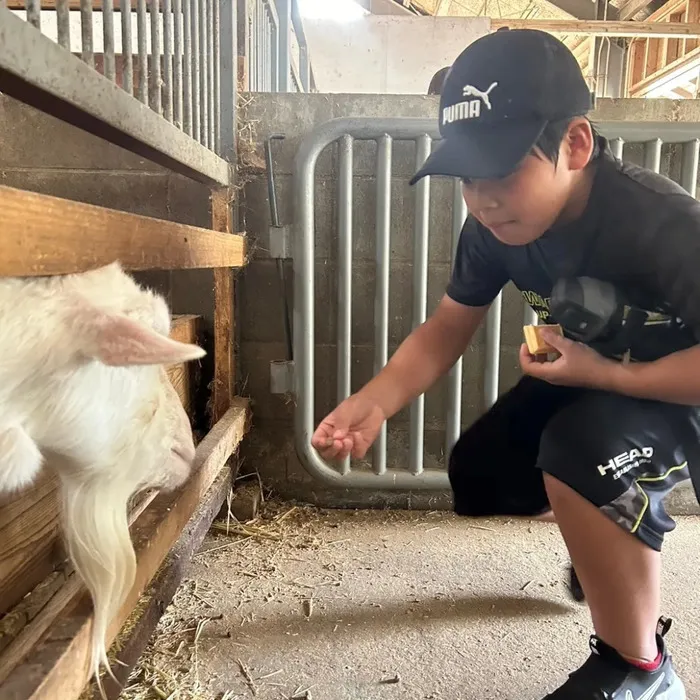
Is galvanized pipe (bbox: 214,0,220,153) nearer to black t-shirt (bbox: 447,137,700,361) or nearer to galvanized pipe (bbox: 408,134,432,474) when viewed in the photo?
galvanized pipe (bbox: 408,134,432,474)

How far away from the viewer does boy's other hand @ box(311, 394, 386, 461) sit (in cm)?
117

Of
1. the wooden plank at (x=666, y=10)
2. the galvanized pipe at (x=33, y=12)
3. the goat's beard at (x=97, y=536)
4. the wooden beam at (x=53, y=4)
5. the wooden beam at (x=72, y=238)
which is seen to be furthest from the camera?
the wooden plank at (x=666, y=10)

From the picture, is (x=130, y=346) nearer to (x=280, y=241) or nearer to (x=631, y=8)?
(x=280, y=241)

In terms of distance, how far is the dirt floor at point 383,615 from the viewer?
3.93 feet

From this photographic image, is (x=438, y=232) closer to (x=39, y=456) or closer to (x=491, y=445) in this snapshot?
(x=491, y=445)

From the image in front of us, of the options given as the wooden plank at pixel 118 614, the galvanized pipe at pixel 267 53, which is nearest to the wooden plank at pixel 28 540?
the wooden plank at pixel 118 614

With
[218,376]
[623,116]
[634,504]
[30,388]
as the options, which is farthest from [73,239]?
[623,116]

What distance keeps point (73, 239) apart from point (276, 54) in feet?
8.28

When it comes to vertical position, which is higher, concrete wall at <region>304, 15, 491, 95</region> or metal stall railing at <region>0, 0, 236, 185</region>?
concrete wall at <region>304, 15, 491, 95</region>

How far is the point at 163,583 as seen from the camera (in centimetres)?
122

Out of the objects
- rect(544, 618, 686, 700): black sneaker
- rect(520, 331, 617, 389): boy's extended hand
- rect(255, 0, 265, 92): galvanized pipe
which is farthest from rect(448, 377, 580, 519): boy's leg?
rect(255, 0, 265, 92): galvanized pipe

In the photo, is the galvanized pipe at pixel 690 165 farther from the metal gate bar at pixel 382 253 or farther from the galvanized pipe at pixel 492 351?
the metal gate bar at pixel 382 253

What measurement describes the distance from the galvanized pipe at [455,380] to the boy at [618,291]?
0.74 metres

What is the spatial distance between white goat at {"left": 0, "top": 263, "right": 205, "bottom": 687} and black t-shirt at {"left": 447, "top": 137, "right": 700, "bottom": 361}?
66 centimetres
